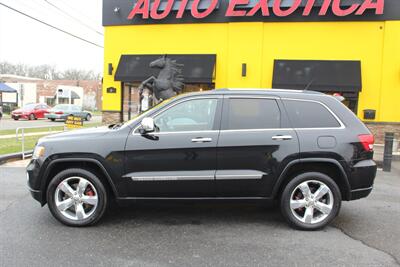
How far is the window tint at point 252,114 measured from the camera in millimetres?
4707

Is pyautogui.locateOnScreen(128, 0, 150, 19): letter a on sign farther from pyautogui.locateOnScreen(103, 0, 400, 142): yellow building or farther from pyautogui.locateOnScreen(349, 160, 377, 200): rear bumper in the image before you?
pyautogui.locateOnScreen(349, 160, 377, 200): rear bumper

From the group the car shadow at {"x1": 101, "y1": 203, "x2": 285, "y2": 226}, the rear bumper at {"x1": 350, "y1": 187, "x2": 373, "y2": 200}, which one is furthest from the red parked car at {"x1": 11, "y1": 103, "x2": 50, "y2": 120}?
the rear bumper at {"x1": 350, "y1": 187, "x2": 373, "y2": 200}

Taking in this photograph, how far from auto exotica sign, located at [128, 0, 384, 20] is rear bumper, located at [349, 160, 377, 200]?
10.5 metres

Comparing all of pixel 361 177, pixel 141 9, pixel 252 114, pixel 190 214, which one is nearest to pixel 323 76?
pixel 141 9

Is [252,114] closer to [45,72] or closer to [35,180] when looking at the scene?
[35,180]

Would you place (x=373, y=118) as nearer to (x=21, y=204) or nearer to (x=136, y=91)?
(x=136, y=91)

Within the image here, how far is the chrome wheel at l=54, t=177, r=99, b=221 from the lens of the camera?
4.67 meters

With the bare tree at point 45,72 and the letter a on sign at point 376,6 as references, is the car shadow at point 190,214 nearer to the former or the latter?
the letter a on sign at point 376,6

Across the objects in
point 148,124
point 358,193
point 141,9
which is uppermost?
point 141,9

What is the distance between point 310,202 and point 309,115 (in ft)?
3.62

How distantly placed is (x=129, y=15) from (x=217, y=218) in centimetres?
1215

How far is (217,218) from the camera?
514cm

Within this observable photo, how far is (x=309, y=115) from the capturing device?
480 centimetres

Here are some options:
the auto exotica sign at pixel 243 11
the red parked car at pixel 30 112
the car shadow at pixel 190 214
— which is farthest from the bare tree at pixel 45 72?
the car shadow at pixel 190 214
